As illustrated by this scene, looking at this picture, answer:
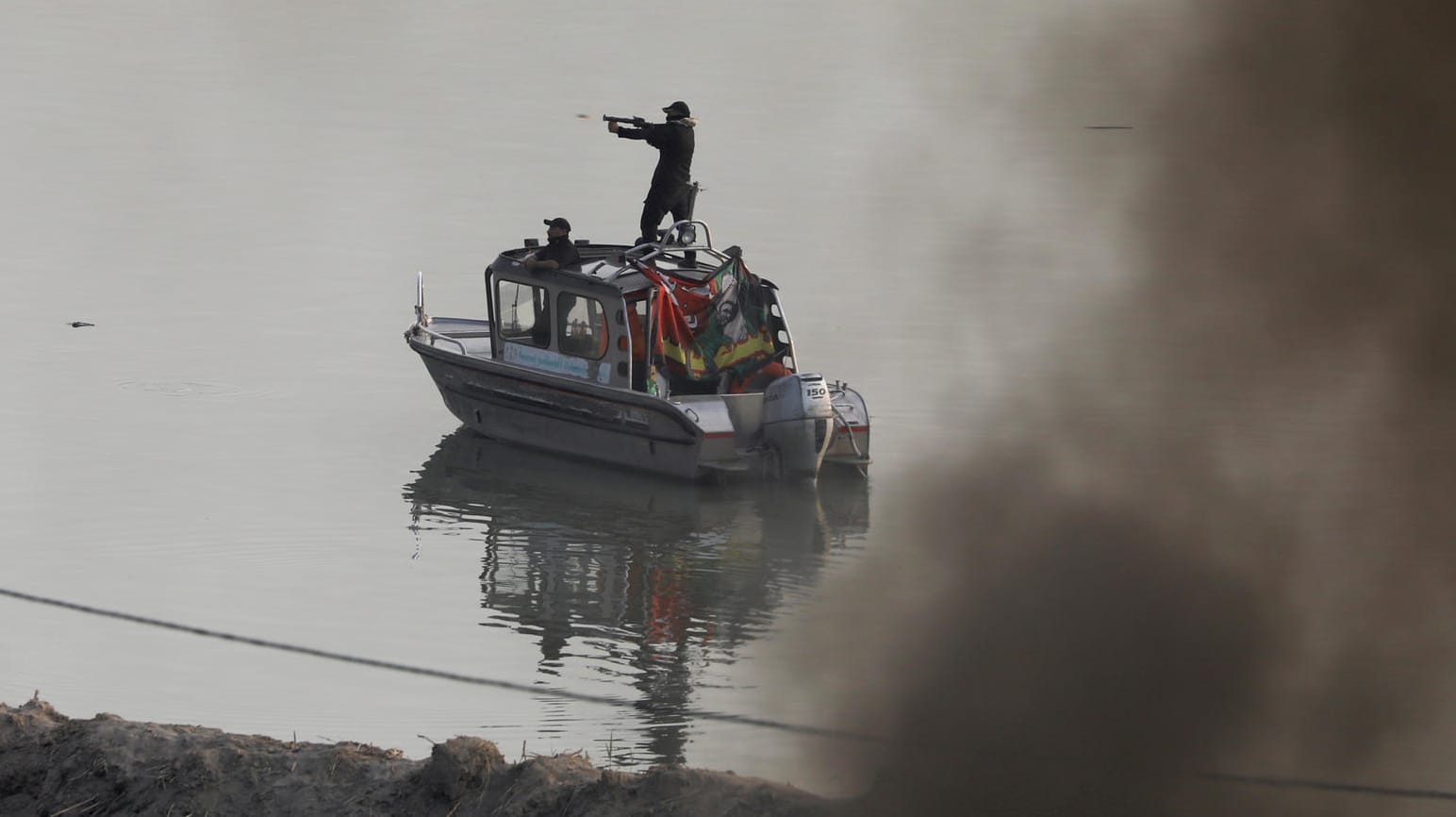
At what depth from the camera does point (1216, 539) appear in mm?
14164

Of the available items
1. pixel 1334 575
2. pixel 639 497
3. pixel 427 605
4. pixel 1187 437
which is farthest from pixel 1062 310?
pixel 427 605

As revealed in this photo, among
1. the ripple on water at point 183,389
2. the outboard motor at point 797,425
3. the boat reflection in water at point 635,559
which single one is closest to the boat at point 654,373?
the outboard motor at point 797,425

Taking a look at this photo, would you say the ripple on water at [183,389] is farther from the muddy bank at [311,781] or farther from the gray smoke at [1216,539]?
the muddy bank at [311,781]

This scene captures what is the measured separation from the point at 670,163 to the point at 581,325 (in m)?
1.95

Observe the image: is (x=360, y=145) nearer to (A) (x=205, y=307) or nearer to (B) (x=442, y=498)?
(A) (x=205, y=307)

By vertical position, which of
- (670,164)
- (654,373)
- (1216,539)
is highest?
(670,164)

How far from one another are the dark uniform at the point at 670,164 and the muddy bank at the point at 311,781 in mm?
11752

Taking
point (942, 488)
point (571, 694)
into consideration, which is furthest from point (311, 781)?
point (942, 488)

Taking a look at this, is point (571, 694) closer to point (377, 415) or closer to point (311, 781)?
point (311, 781)

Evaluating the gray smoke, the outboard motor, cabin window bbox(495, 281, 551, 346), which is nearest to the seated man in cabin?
cabin window bbox(495, 281, 551, 346)

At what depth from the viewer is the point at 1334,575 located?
1538cm

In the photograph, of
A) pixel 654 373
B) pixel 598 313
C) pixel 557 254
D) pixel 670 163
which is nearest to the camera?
pixel 654 373

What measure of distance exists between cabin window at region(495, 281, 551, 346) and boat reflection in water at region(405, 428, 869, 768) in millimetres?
1125

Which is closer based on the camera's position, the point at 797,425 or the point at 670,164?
the point at 797,425
